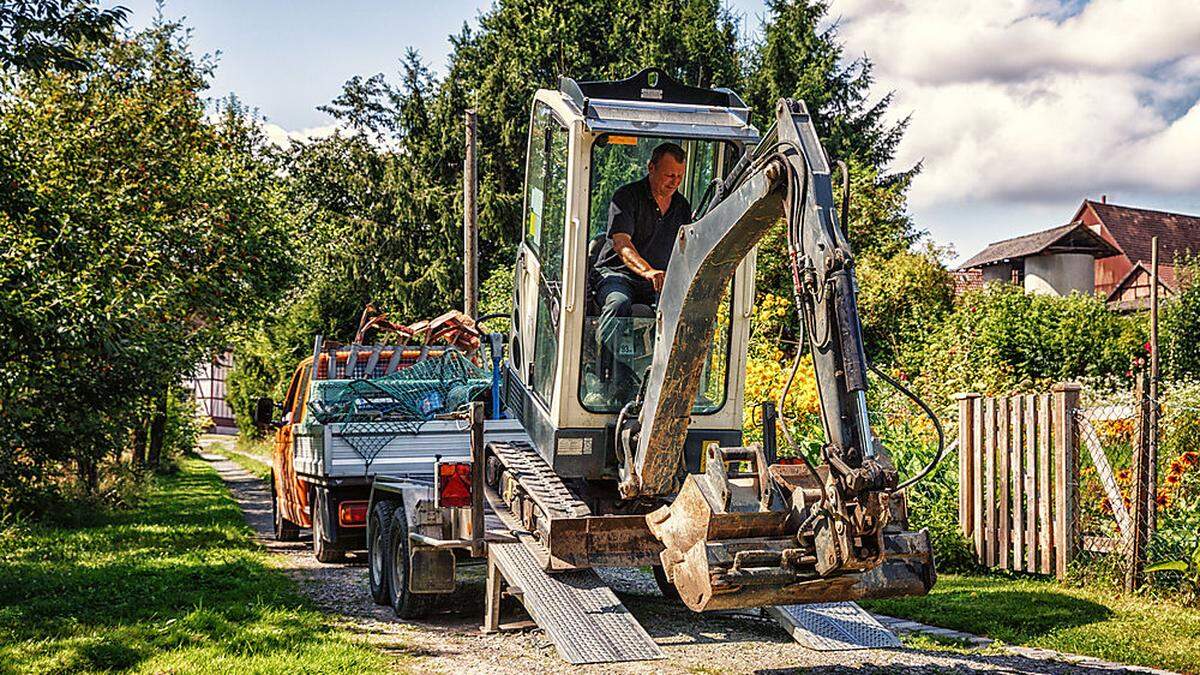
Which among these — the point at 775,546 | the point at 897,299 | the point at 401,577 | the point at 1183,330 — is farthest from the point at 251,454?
the point at 775,546

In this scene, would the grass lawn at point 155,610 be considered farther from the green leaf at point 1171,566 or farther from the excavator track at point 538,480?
the green leaf at point 1171,566

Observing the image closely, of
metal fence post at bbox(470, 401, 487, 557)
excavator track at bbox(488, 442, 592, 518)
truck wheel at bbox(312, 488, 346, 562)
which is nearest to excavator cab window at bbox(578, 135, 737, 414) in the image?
excavator track at bbox(488, 442, 592, 518)

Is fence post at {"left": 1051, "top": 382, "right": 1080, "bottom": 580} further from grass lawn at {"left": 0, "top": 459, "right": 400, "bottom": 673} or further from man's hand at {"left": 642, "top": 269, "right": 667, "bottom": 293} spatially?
grass lawn at {"left": 0, "top": 459, "right": 400, "bottom": 673}

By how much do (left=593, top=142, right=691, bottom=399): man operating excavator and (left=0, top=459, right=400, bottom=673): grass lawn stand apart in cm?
240

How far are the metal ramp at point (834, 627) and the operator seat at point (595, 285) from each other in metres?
2.00

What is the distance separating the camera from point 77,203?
14.1m

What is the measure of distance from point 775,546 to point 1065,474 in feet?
14.9

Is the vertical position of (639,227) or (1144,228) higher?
(1144,228)

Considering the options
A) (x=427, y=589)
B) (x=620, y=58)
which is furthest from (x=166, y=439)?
(x=427, y=589)

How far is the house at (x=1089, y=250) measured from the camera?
50750 mm

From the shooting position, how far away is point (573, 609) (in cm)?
689

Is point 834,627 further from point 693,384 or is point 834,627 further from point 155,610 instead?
point 155,610

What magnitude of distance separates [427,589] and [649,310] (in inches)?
103

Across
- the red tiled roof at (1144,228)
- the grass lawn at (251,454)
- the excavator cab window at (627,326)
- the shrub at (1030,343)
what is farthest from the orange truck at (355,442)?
the red tiled roof at (1144,228)
